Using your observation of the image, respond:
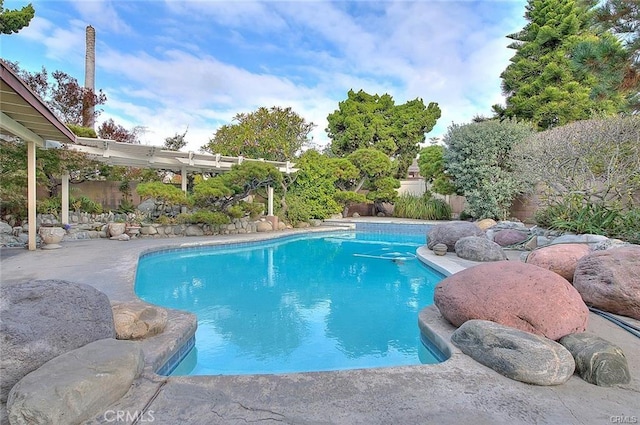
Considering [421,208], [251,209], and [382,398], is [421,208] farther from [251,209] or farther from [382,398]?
[382,398]

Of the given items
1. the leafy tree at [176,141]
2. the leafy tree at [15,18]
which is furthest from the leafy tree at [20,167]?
the leafy tree at [176,141]

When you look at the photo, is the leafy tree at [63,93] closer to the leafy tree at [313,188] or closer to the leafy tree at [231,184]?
the leafy tree at [231,184]

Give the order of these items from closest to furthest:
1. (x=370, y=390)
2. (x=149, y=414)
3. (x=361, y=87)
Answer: (x=149, y=414)
(x=370, y=390)
(x=361, y=87)

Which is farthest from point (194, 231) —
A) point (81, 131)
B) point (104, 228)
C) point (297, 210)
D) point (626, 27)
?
point (626, 27)

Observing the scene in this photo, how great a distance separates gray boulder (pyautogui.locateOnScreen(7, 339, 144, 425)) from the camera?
1.82m

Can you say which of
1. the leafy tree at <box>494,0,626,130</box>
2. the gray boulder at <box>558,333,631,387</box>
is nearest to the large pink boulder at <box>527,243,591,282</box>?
the gray boulder at <box>558,333,631,387</box>

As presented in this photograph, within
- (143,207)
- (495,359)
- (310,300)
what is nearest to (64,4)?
(143,207)

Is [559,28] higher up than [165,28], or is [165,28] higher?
[559,28]

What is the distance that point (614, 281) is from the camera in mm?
3902

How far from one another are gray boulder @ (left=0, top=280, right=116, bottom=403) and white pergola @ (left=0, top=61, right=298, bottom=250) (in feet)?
9.82

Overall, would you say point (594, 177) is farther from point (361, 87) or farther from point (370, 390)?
point (361, 87)

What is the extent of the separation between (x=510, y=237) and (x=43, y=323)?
9661mm

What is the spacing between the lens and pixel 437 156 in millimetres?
17625

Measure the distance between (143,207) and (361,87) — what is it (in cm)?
1443
